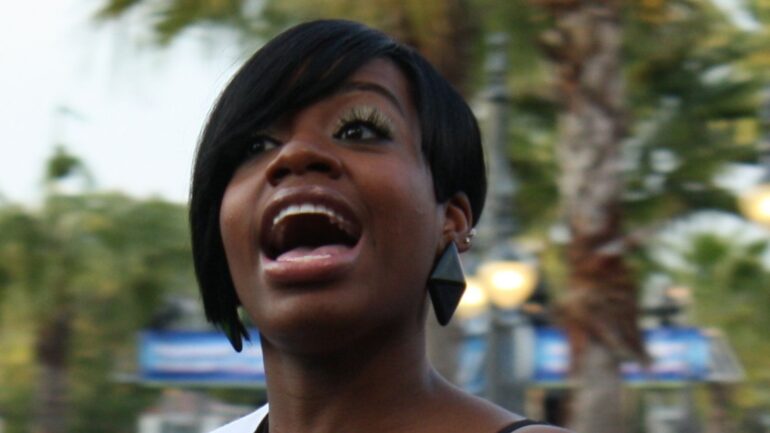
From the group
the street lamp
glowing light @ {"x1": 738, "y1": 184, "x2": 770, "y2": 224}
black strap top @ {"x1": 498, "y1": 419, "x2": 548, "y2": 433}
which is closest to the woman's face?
black strap top @ {"x1": 498, "y1": 419, "x2": 548, "y2": 433}

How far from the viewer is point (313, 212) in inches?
68.9

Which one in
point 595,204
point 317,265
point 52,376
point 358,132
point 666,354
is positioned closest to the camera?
point 317,265

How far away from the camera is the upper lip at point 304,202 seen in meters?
1.75

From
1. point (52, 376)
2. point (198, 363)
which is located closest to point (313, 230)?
point (52, 376)

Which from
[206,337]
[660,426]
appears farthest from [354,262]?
[660,426]

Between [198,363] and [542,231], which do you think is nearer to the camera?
[542,231]

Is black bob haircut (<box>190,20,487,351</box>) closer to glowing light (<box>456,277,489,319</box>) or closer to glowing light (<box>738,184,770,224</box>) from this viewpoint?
glowing light (<box>738,184,770,224</box>)

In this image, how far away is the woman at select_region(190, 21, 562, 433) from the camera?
1751mm

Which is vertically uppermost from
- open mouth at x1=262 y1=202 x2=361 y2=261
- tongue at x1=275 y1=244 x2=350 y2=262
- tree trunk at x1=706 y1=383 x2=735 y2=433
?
open mouth at x1=262 y1=202 x2=361 y2=261

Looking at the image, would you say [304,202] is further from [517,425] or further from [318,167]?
[517,425]

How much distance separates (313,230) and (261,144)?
172 mm

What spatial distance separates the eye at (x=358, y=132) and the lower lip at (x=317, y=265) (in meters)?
0.14

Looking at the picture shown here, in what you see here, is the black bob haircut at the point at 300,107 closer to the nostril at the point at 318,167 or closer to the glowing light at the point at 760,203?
the nostril at the point at 318,167

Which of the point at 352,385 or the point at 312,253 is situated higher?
the point at 312,253
